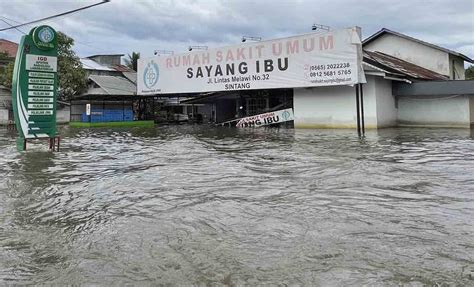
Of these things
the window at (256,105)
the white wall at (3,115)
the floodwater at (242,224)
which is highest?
the white wall at (3,115)

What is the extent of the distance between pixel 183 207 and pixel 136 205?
2.35 feet

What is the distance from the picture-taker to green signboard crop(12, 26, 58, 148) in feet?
42.5

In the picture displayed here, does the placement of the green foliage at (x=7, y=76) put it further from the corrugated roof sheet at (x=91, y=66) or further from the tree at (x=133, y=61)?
the tree at (x=133, y=61)

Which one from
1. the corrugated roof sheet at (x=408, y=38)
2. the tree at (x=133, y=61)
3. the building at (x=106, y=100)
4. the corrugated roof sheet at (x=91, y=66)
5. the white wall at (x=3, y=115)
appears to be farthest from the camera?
the tree at (x=133, y=61)

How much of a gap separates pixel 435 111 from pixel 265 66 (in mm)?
9797

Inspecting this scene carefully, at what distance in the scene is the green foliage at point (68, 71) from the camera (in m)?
38.9

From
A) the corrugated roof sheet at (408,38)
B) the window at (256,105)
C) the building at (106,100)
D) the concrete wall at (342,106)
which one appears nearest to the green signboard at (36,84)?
the concrete wall at (342,106)

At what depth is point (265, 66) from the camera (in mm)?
25609

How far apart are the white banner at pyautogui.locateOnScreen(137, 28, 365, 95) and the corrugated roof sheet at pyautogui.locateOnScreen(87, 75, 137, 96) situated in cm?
640

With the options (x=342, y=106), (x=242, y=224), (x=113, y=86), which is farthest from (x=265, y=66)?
(x=242, y=224)

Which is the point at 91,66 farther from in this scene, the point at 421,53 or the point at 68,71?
the point at 421,53

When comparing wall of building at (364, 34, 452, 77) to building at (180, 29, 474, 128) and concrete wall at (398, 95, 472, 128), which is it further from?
concrete wall at (398, 95, 472, 128)

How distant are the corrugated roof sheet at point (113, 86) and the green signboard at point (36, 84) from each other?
23752 millimetres

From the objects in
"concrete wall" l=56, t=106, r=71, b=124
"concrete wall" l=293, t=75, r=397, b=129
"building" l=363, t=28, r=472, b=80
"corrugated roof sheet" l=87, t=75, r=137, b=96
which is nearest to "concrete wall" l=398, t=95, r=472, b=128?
"concrete wall" l=293, t=75, r=397, b=129
